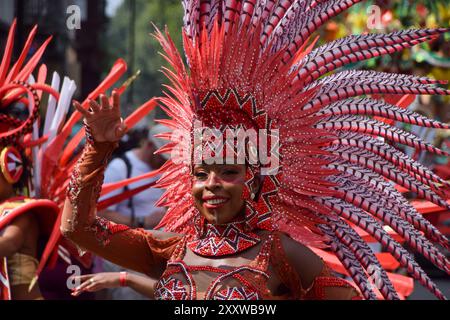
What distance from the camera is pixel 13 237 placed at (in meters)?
4.39

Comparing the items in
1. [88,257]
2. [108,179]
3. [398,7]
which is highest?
[398,7]

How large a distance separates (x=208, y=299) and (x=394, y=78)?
39.4 inches

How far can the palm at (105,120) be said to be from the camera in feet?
8.90

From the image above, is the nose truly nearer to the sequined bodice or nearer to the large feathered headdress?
the large feathered headdress

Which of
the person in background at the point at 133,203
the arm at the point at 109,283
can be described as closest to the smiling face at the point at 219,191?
the arm at the point at 109,283

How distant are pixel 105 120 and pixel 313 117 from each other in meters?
0.72

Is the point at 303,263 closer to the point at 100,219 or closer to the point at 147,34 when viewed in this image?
the point at 100,219

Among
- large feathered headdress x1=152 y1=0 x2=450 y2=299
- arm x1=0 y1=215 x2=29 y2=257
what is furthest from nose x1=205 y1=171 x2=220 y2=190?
arm x1=0 y1=215 x2=29 y2=257

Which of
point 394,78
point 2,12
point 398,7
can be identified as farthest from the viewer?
point 2,12

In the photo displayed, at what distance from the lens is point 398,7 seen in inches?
332

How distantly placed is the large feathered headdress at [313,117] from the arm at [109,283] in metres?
0.32
